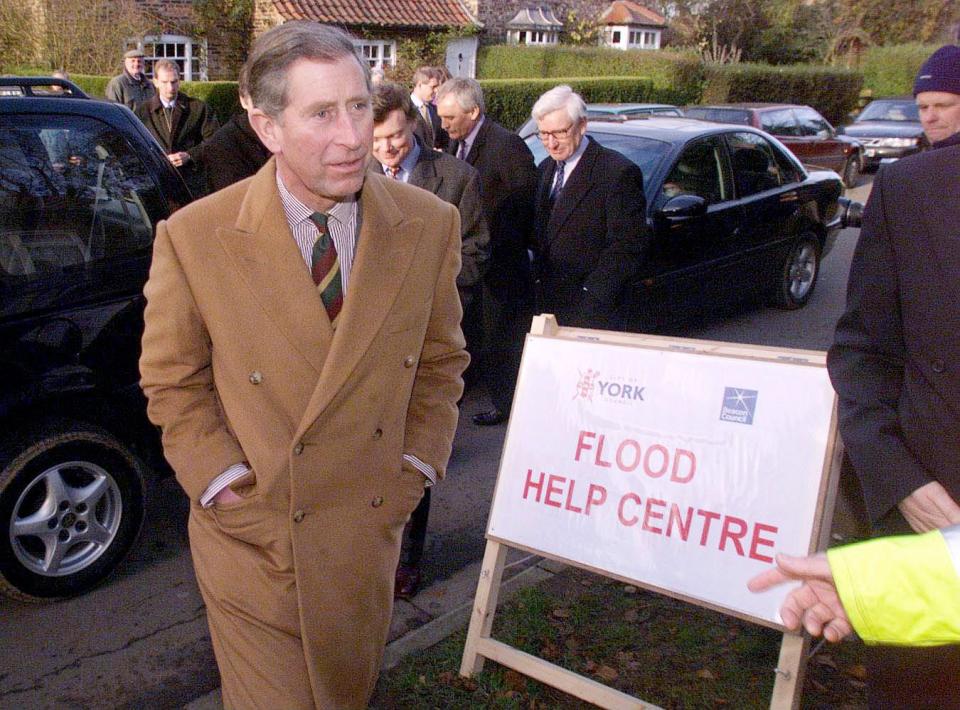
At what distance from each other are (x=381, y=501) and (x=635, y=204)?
3568mm

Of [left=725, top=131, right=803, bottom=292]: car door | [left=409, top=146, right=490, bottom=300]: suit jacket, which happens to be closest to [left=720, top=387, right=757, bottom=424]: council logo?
[left=409, top=146, right=490, bottom=300]: suit jacket

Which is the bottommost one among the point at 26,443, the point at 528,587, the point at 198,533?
the point at 528,587

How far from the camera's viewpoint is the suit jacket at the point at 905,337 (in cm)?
226

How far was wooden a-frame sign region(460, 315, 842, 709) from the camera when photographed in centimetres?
301

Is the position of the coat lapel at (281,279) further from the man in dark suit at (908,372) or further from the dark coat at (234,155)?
the dark coat at (234,155)

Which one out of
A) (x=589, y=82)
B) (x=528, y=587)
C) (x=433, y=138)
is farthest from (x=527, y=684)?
(x=589, y=82)

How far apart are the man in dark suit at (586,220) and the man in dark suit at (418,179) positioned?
609mm

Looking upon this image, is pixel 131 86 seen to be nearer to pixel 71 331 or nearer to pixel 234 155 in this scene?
pixel 234 155

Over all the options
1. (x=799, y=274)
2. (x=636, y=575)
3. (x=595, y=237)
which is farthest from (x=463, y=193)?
(x=799, y=274)

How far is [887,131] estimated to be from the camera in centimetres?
2402

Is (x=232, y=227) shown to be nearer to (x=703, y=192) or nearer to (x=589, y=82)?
(x=703, y=192)

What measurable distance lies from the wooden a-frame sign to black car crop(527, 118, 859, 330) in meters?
3.87

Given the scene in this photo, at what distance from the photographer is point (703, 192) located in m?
8.19

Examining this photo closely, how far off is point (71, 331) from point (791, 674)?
3.02m
